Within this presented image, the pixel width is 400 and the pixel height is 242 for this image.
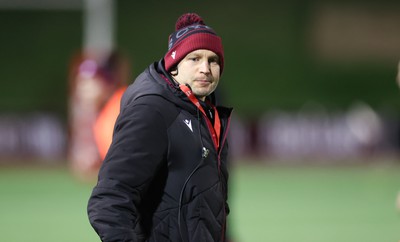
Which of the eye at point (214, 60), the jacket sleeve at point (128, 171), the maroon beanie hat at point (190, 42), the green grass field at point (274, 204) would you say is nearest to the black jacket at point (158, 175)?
the jacket sleeve at point (128, 171)

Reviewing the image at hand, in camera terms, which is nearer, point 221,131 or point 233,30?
point 221,131

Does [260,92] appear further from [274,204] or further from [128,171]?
[128,171]

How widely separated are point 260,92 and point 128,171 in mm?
18094

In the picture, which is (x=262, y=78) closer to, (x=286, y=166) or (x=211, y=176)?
(x=286, y=166)

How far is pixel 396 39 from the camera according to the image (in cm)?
2102

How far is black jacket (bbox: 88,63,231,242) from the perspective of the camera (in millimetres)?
3514

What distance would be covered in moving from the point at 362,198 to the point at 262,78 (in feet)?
30.5

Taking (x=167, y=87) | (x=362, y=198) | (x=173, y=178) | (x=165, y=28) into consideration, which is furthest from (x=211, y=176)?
→ (x=165, y=28)

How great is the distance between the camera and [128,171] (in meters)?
3.52

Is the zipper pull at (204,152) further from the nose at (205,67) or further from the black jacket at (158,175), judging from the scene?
the nose at (205,67)

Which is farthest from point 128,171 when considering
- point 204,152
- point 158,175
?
point 204,152

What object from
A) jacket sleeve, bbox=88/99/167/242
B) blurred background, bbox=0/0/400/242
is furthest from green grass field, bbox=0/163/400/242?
jacket sleeve, bbox=88/99/167/242

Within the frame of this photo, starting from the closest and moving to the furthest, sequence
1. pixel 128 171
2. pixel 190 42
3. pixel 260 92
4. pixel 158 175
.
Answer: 1. pixel 128 171
2. pixel 158 175
3. pixel 190 42
4. pixel 260 92

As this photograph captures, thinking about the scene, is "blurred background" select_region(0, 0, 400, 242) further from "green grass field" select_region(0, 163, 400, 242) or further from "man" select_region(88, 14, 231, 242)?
"man" select_region(88, 14, 231, 242)
